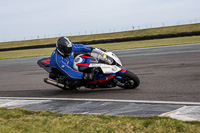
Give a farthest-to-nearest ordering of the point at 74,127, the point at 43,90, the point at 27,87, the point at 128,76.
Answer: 1. the point at 27,87
2. the point at 43,90
3. the point at 128,76
4. the point at 74,127

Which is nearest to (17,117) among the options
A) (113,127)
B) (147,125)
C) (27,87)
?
(113,127)

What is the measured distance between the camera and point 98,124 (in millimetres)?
4727

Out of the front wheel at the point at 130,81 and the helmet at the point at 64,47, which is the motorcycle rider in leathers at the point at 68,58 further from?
the front wheel at the point at 130,81

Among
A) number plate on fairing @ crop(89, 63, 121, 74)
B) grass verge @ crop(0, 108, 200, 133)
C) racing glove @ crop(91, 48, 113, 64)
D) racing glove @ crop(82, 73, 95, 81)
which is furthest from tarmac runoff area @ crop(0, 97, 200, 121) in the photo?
racing glove @ crop(91, 48, 113, 64)

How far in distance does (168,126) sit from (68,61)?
4.56m

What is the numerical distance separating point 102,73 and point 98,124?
346cm

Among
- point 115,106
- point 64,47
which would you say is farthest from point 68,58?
point 115,106

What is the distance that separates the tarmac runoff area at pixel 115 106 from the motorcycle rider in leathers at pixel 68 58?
Result: 0.80 meters

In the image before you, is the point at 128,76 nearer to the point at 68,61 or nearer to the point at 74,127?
the point at 68,61

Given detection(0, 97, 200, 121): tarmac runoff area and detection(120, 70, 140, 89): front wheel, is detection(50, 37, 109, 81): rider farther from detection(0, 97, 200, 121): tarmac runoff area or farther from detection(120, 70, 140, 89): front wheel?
detection(0, 97, 200, 121): tarmac runoff area

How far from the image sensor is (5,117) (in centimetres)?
587

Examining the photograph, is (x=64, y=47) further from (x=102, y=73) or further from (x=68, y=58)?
(x=102, y=73)

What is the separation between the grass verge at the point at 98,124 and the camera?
431 cm

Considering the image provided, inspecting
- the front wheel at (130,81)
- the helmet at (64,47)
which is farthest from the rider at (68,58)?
the front wheel at (130,81)
